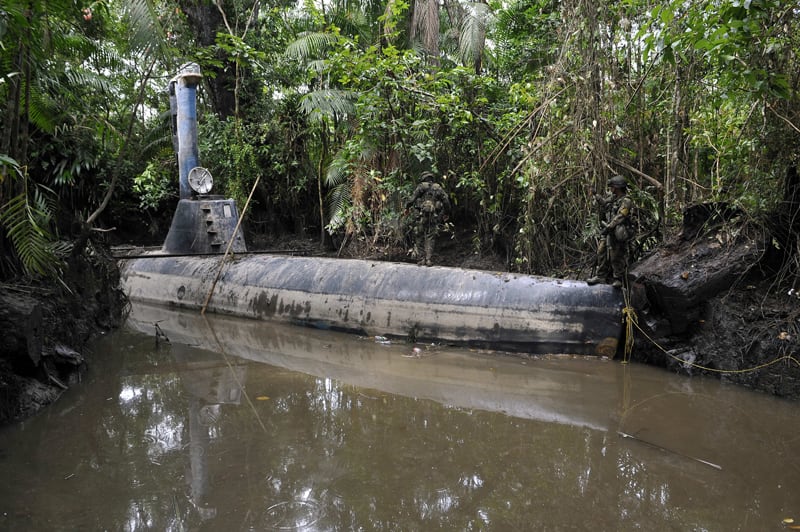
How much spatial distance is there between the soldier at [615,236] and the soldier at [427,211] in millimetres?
2625

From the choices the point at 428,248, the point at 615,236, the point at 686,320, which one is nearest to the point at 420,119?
the point at 428,248

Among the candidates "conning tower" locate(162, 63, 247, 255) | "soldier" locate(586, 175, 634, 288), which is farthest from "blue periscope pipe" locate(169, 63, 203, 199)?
"soldier" locate(586, 175, 634, 288)

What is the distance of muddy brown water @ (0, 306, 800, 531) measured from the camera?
10.9 ft

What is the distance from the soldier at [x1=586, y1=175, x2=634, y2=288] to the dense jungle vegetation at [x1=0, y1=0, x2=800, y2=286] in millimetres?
874

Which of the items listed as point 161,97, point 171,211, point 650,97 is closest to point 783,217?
point 650,97

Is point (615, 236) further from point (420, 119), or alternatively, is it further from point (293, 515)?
point (293, 515)

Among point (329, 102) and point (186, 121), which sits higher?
point (329, 102)

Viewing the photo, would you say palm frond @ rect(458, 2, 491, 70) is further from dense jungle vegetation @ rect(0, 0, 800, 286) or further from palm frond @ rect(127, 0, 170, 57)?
palm frond @ rect(127, 0, 170, 57)

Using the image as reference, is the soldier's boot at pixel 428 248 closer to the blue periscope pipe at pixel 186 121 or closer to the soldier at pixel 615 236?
the soldier at pixel 615 236

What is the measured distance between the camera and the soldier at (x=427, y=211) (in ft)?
29.5

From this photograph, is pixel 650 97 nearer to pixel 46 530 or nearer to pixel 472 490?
pixel 472 490

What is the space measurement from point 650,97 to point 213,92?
11542mm

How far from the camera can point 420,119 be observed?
35.0ft

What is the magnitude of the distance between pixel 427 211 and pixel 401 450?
5301mm
